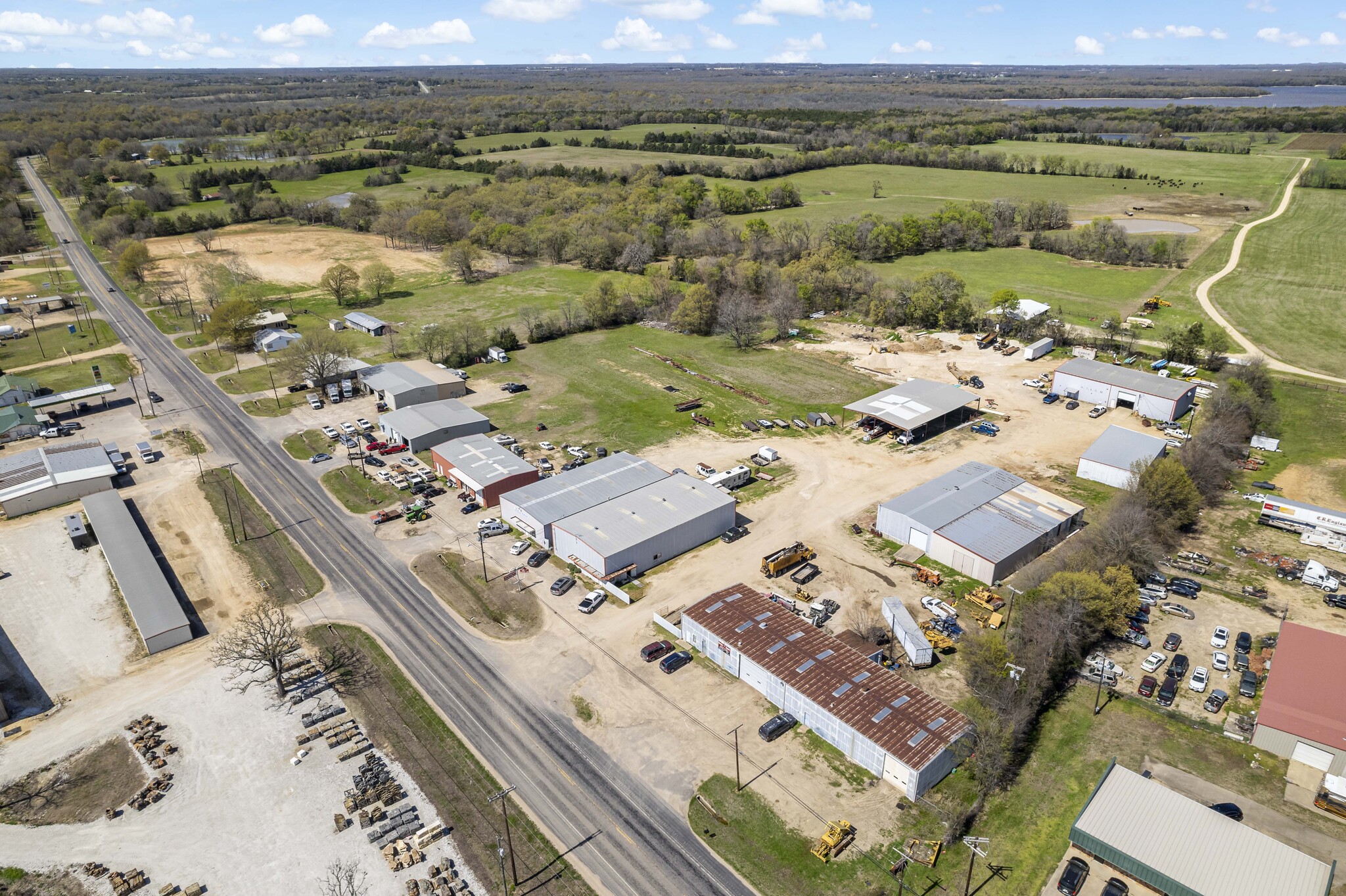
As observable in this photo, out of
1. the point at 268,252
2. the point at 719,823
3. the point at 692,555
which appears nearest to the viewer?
the point at 719,823

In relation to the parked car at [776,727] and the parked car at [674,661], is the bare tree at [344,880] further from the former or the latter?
the parked car at [776,727]

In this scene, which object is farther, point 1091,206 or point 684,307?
point 1091,206

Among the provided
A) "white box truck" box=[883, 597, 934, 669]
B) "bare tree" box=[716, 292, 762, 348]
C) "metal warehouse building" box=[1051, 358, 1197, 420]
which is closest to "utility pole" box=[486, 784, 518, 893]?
"white box truck" box=[883, 597, 934, 669]

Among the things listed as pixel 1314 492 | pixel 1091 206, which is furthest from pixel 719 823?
pixel 1091 206

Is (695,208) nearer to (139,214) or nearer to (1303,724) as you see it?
(139,214)

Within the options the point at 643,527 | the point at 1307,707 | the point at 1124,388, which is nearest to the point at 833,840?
the point at 643,527

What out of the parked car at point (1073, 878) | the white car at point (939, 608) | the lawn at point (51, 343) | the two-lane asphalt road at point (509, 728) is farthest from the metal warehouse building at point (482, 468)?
the lawn at point (51, 343)

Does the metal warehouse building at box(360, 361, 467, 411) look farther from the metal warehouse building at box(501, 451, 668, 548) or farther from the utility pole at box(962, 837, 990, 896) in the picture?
the utility pole at box(962, 837, 990, 896)

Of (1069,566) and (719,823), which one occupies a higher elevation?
(1069,566)
